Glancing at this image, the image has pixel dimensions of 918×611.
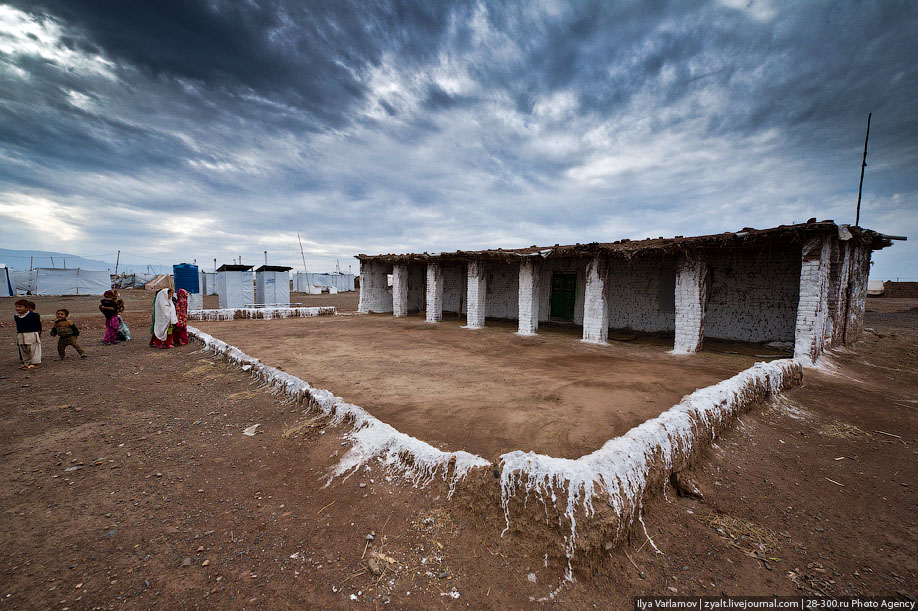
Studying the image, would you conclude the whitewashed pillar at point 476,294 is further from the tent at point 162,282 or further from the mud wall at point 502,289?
the tent at point 162,282

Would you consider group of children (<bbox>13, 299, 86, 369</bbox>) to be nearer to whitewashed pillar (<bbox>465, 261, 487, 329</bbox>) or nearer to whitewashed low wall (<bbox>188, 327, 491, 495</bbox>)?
whitewashed low wall (<bbox>188, 327, 491, 495</bbox>)

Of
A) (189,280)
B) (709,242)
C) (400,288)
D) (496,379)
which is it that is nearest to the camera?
→ (496,379)

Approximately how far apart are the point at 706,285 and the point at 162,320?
46.4 ft

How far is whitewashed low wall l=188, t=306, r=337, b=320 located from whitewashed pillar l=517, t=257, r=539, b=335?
10023 mm

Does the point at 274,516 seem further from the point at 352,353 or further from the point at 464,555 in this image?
the point at 352,353

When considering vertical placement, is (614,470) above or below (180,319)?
below

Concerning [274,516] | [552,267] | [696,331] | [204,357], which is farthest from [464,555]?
[552,267]

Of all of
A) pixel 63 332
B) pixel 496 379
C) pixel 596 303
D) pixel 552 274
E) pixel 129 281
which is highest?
pixel 552 274

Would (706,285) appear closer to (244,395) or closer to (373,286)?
(244,395)

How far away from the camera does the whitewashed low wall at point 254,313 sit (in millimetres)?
14357

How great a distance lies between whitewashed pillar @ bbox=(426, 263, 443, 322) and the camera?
568 inches

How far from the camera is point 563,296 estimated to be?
13672 mm

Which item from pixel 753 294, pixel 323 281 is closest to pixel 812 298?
pixel 753 294

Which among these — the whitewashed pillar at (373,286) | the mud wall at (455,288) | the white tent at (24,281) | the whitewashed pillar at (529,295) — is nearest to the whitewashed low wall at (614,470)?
the whitewashed pillar at (529,295)
